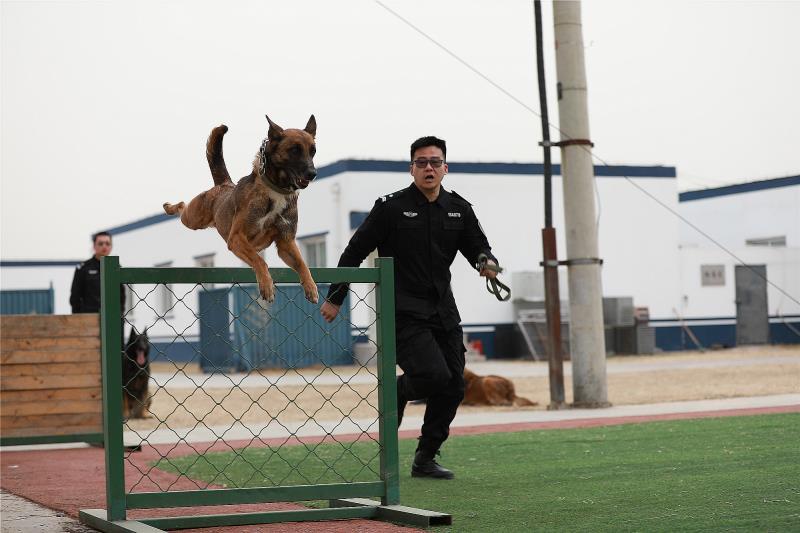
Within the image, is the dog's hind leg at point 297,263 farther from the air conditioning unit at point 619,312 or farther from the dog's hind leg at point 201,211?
the air conditioning unit at point 619,312

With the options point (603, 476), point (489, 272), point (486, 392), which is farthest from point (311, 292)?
point (486, 392)

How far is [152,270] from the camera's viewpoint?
5961mm

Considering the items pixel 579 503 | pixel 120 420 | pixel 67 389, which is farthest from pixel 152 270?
pixel 67 389

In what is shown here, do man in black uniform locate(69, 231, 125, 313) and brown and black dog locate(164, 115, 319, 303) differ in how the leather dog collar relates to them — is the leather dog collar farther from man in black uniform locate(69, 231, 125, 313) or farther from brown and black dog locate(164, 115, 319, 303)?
man in black uniform locate(69, 231, 125, 313)

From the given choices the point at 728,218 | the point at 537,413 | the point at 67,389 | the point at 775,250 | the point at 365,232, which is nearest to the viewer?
the point at 365,232

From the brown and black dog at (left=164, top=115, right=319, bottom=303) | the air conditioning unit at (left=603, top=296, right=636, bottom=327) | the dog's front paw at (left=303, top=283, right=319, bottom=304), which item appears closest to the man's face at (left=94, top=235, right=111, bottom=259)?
the brown and black dog at (left=164, top=115, right=319, bottom=303)

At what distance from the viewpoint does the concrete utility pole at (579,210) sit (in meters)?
14.9

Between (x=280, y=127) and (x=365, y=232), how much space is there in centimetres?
225

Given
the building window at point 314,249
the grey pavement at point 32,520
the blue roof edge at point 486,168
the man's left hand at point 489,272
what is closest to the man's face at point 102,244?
the grey pavement at point 32,520

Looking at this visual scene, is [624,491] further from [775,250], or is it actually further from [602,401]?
[775,250]

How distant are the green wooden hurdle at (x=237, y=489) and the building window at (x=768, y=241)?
119 feet

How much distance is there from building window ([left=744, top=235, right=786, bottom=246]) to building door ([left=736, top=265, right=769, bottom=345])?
3226 mm

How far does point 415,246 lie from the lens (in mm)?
7750

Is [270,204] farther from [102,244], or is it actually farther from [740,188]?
[740,188]
